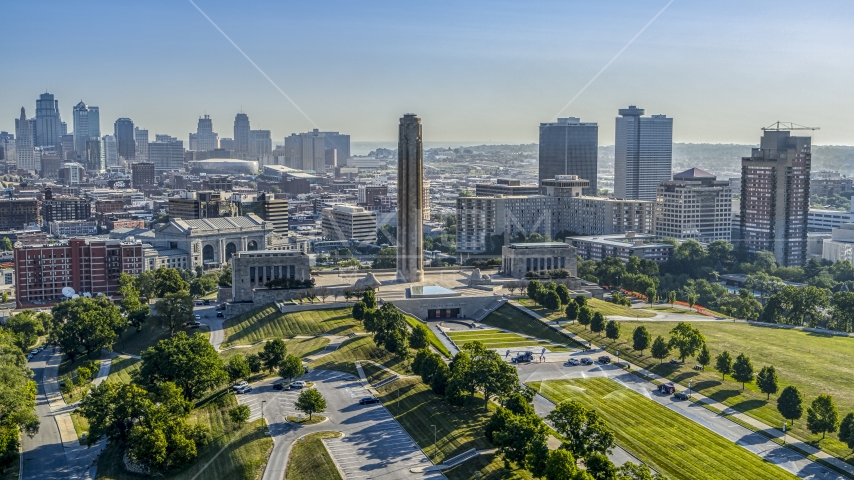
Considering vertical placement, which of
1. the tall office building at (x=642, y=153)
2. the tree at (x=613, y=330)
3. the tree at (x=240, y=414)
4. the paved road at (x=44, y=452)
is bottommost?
the paved road at (x=44, y=452)

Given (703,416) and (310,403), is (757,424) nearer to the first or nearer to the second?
(703,416)

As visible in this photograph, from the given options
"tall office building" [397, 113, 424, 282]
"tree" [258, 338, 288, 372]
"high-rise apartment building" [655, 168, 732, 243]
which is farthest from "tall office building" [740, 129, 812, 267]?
"tree" [258, 338, 288, 372]

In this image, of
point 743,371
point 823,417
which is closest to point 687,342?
point 743,371

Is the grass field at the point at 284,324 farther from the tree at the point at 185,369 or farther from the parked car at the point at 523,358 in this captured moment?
the parked car at the point at 523,358

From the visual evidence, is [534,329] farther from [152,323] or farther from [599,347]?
[152,323]

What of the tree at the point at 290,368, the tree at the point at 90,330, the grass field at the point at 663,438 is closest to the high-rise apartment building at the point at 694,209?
the grass field at the point at 663,438
